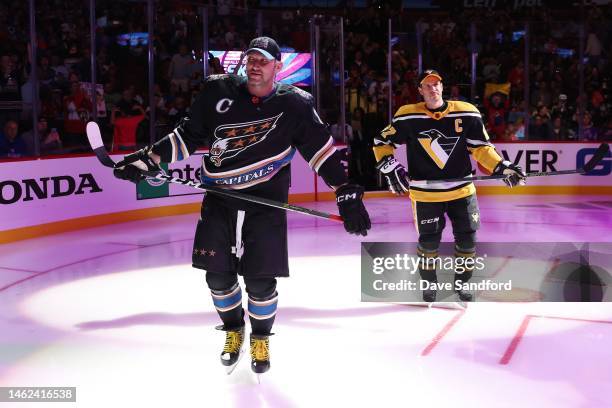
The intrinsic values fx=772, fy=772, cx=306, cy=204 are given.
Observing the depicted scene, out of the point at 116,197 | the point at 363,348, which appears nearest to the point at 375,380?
the point at 363,348

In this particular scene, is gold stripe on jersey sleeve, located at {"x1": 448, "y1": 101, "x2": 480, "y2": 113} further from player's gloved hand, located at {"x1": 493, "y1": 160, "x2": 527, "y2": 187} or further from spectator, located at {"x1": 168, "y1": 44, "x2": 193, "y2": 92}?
spectator, located at {"x1": 168, "y1": 44, "x2": 193, "y2": 92}

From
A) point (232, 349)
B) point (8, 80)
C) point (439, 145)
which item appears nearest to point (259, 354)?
point (232, 349)

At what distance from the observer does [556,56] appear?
1046 centimetres

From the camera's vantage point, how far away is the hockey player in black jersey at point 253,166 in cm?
320

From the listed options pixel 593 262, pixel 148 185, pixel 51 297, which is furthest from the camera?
pixel 148 185

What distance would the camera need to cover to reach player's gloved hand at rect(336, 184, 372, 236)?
127 inches

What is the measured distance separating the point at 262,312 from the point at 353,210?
1.97 feet

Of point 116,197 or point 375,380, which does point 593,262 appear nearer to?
point 375,380

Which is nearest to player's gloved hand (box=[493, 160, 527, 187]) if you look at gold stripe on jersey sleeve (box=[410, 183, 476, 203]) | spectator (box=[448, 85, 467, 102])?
gold stripe on jersey sleeve (box=[410, 183, 476, 203])

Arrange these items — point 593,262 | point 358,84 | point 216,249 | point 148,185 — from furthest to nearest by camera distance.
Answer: point 358,84, point 148,185, point 593,262, point 216,249

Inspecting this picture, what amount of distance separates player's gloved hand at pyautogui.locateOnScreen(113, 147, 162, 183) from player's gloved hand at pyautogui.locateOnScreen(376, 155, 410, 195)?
1.59 metres

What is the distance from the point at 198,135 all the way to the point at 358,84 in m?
7.12

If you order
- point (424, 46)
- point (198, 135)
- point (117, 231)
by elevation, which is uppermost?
point (424, 46)

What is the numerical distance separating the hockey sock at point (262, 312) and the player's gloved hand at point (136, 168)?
70cm
